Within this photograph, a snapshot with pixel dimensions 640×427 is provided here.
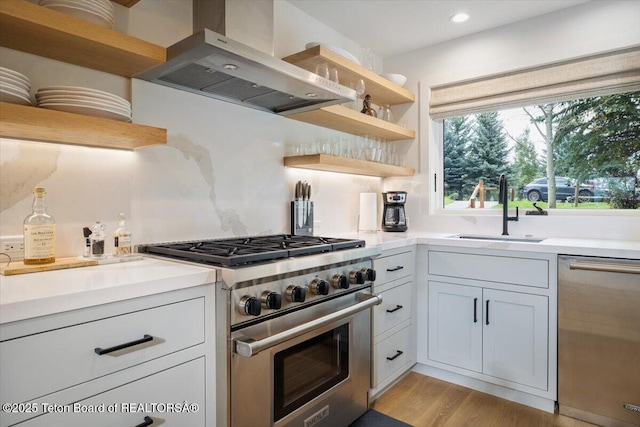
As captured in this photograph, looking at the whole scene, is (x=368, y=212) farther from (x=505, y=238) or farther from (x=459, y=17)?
(x=459, y=17)

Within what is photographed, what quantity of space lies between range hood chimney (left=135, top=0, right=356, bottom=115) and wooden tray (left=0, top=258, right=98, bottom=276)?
0.83 metres

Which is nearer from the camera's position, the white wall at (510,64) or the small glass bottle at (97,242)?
the small glass bottle at (97,242)

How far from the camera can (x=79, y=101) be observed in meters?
1.26

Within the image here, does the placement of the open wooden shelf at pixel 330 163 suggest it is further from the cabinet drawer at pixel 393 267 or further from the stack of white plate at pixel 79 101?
the stack of white plate at pixel 79 101

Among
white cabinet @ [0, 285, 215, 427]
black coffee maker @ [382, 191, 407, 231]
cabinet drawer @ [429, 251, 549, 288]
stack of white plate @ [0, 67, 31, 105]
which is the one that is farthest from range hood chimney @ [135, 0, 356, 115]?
cabinet drawer @ [429, 251, 549, 288]

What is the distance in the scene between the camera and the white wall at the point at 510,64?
93.5 inches

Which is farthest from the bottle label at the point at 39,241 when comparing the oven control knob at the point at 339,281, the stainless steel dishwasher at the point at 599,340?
the stainless steel dishwasher at the point at 599,340

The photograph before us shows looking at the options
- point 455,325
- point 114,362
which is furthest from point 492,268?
point 114,362

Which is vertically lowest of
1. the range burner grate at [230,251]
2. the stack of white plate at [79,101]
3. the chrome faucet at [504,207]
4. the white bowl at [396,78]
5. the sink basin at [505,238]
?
the sink basin at [505,238]

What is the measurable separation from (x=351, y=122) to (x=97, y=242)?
175 centimetres

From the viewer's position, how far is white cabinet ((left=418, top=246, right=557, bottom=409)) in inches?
82.9

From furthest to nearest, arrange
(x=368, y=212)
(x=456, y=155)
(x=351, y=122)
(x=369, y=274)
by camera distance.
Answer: (x=456, y=155), (x=368, y=212), (x=351, y=122), (x=369, y=274)

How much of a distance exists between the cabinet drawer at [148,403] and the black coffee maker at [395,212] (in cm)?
203

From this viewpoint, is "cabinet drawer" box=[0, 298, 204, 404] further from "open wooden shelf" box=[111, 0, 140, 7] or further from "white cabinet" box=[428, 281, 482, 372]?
"white cabinet" box=[428, 281, 482, 372]
